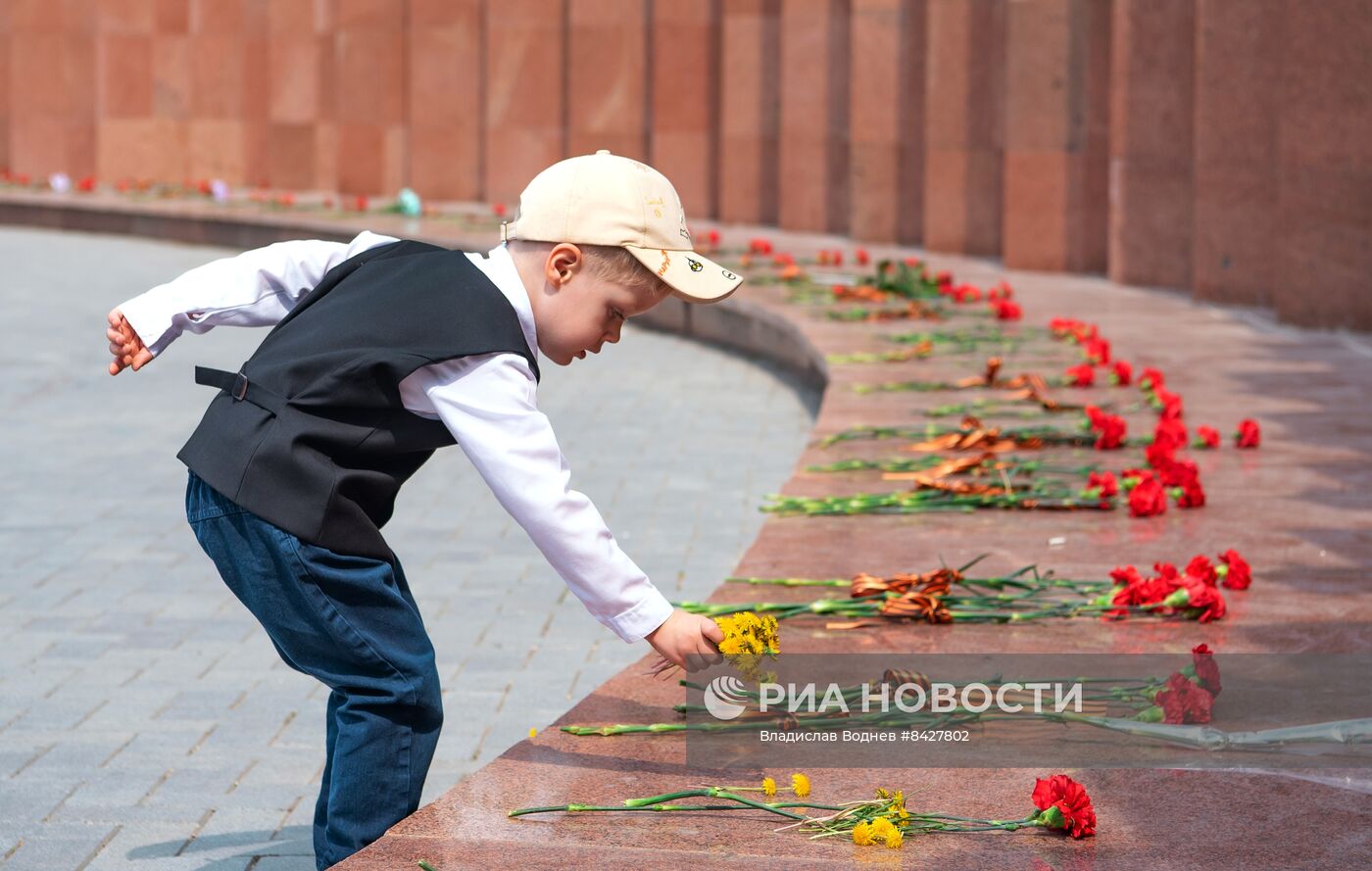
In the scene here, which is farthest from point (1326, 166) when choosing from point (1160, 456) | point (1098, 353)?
point (1160, 456)

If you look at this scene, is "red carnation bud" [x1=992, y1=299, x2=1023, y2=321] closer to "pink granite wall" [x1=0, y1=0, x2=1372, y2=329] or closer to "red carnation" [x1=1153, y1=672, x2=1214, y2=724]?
"pink granite wall" [x1=0, y1=0, x2=1372, y2=329]

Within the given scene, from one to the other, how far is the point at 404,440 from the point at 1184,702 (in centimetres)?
150

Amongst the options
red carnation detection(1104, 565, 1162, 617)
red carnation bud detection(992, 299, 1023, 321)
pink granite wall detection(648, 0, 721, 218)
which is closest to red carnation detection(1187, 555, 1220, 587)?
red carnation detection(1104, 565, 1162, 617)

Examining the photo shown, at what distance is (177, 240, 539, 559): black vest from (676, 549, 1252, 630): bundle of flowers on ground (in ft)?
4.02

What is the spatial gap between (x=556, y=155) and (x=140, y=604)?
1368 cm

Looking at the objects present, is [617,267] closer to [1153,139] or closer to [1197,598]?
[1197,598]

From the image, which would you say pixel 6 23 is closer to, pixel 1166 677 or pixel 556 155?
pixel 556 155

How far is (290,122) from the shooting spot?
21.8 m

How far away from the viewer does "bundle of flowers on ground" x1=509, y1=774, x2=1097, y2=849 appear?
105 inches

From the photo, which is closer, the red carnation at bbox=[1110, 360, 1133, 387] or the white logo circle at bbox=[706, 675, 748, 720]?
the white logo circle at bbox=[706, 675, 748, 720]

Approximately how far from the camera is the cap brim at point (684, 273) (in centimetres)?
266

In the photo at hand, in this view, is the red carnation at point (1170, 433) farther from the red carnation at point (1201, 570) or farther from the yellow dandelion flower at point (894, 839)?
the yellow dandelion flower at point (894, 839)

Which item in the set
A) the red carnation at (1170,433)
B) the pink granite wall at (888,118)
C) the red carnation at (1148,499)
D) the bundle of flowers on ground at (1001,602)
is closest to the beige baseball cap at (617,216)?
the bundle of flowers on ground at (1001,602)

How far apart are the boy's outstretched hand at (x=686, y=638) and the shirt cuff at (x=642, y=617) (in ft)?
0.04
